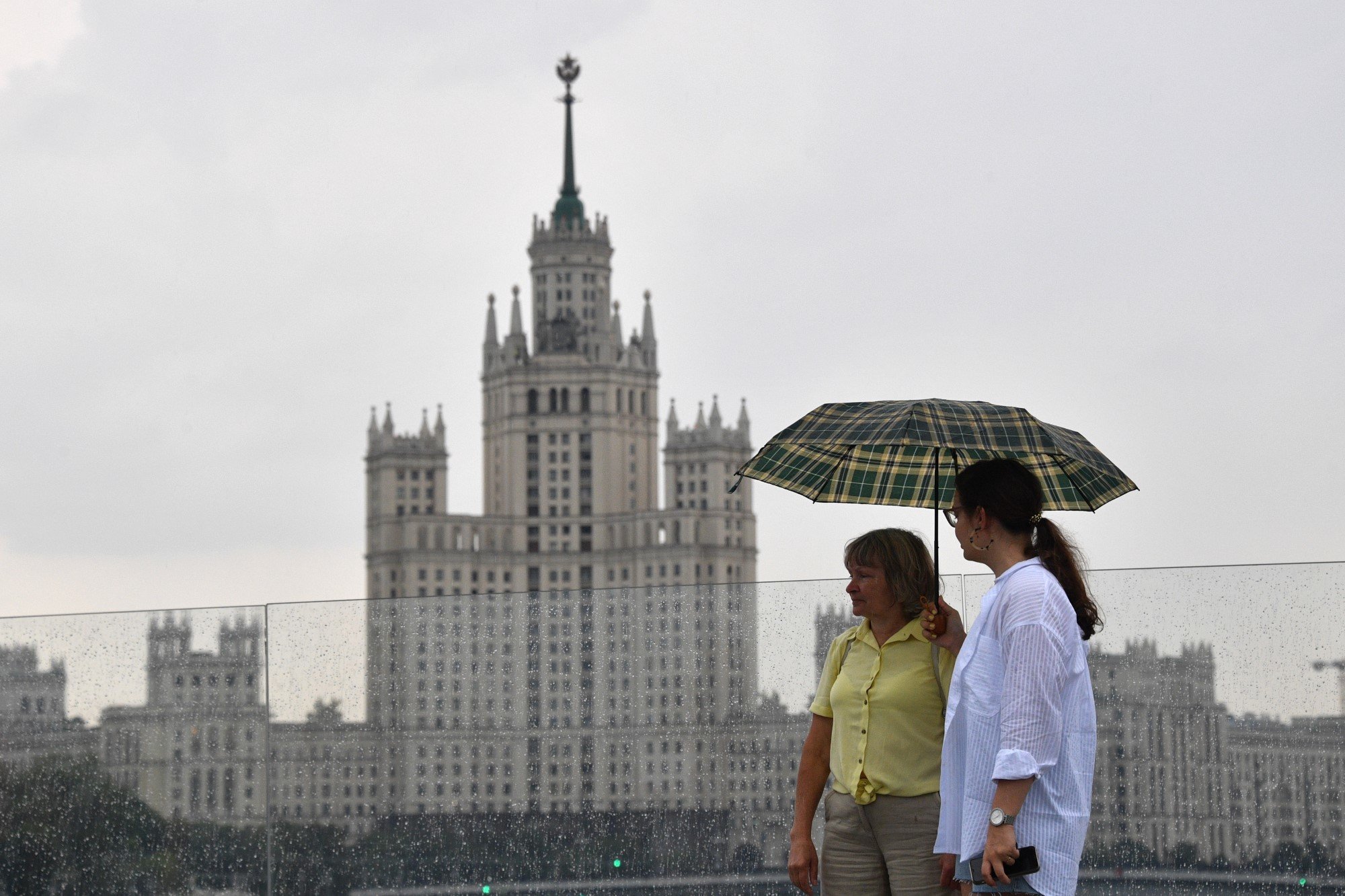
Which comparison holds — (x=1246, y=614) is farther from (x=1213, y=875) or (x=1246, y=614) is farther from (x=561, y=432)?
(x=561, y=432)

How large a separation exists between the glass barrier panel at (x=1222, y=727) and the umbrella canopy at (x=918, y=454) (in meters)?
2.36

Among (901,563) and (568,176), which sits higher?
(568,176)

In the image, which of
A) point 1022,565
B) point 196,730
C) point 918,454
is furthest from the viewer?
point 196,730

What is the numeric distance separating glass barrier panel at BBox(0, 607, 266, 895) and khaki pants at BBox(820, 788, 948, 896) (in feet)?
17.4

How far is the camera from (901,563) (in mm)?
5398

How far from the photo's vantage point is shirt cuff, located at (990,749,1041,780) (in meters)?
4.42

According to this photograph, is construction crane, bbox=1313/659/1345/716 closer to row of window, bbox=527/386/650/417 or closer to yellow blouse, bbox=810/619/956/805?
yellow blouse, bbox=810/619/956/805

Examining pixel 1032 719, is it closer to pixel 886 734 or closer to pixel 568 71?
pixel 886 734

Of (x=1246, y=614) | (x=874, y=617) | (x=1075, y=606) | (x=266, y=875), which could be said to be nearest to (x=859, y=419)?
(x=874, y=617)

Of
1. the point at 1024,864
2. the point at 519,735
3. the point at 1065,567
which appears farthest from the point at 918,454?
the point at 519,735

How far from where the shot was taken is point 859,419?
5.87 m

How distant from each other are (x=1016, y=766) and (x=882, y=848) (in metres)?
0.95

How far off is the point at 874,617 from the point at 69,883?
6392mm

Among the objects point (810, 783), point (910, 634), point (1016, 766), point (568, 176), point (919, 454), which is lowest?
point (810, 783)
